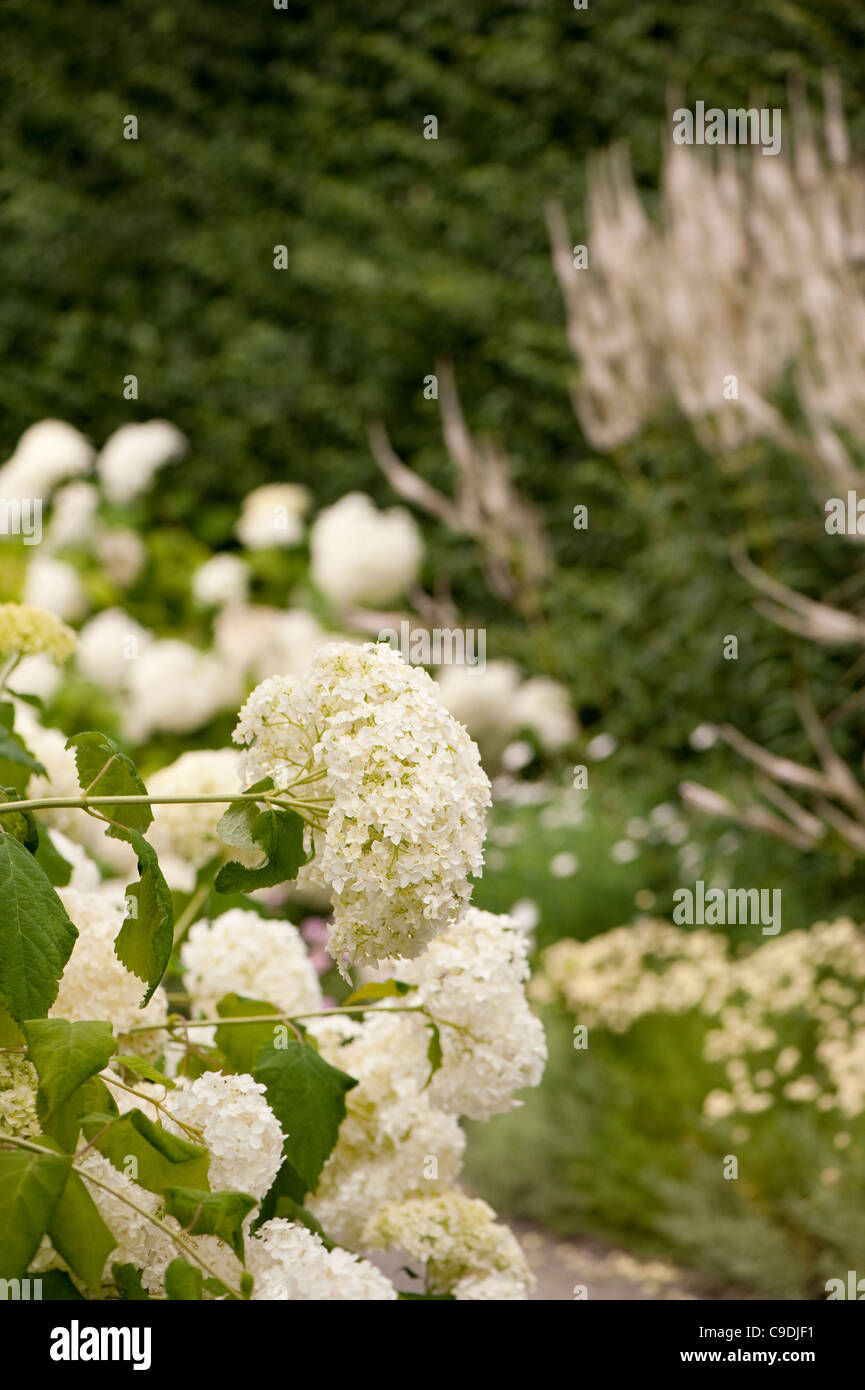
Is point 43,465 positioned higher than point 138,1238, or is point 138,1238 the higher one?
point 43,465

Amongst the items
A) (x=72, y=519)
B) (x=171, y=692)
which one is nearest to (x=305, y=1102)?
(x=171, y=692)

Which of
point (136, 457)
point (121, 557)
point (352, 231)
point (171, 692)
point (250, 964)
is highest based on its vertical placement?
point (352, 231)

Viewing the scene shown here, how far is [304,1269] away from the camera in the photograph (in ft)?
2.48

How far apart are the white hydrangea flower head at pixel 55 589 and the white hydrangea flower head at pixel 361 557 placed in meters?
0.88

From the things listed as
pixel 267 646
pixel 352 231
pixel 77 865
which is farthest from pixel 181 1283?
pixel 352 231

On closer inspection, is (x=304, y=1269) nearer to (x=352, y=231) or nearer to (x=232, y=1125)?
(x=232, y=1125)

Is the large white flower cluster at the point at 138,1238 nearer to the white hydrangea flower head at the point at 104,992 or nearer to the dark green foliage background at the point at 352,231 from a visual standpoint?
the white hydrangea flower head at the point at 104,992

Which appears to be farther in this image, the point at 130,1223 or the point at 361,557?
the point at 361,557

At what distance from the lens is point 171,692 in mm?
3773

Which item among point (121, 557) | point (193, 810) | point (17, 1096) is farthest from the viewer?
point (121, 557)

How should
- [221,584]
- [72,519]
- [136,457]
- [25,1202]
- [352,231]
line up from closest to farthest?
[25,1202]
[221,584]
[72,519]
[136,457]
[352,231]

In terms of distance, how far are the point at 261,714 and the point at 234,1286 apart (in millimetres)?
308

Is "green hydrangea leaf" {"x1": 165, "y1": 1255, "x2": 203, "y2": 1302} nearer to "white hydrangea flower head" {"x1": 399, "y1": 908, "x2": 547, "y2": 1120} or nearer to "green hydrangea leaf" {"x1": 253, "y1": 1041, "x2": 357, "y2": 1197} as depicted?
"green hydrangea leaf" {"x1": 253, "y1": 1041, "x2": 357, "y2": 1197}

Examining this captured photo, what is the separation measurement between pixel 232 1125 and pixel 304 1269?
0.09 metres
